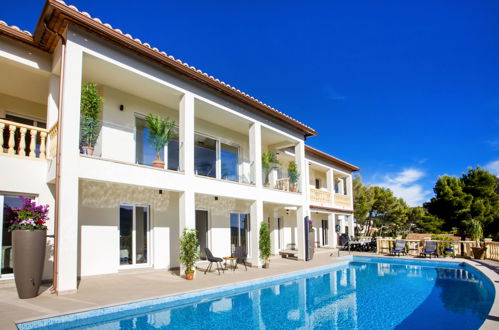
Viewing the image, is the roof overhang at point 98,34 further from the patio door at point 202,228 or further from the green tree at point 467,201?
the green tree at point 467,201

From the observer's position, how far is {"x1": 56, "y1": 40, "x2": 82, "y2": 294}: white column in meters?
7.79

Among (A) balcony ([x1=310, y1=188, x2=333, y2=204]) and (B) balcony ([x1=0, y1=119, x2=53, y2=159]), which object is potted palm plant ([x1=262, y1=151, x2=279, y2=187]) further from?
(B) balcony ([x1=0, y1=119, x2=53, y2=159])

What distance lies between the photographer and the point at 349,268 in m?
16.1

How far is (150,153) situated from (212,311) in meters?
5.90

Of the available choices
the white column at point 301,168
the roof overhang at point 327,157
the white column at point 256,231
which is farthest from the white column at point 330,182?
the white column at point 256,231

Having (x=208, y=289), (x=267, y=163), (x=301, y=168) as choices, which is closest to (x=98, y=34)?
(x=208, y=289)

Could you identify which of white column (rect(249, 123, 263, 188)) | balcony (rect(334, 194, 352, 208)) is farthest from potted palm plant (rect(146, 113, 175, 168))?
balcony (rect(334, 194, 352, 208))

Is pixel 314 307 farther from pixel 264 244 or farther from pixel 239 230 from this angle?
pixel 239 230

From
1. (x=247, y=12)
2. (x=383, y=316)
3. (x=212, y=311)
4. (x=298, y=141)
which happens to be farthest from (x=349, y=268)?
(x=247, y=12)

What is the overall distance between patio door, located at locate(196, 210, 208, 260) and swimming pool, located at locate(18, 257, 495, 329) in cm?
438

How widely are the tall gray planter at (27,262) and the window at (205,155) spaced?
6.50 metres

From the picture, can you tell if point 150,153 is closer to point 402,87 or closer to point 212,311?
point 212,311

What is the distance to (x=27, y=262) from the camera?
7.43 m

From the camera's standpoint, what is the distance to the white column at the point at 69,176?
25.6ft
